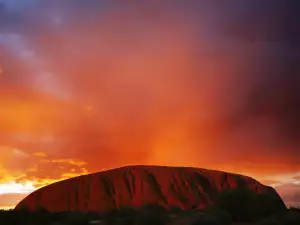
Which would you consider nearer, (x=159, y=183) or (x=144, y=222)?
(x=144, y=222)

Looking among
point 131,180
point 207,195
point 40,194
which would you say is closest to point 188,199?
point 207,195

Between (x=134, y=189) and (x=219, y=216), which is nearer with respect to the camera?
(x=219, y=216)

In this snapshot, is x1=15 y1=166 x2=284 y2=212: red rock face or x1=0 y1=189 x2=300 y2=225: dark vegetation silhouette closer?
x1=0 y1=189 x2=300 y2=225: dark vegetation silhouette

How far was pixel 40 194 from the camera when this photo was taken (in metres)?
65.8

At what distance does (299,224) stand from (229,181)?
140 feet

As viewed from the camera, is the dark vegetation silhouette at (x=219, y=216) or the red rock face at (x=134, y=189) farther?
the red rock face at (x=134, y=189)

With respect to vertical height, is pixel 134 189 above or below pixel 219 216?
above

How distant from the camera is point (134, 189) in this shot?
62.2 metres

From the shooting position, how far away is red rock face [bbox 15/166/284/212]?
6072 cm

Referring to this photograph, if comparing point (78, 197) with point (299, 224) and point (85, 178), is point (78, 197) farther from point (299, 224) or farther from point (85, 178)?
point (299, 224)

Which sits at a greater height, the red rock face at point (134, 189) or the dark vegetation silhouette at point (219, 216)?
the red rock face at point (134, 189)

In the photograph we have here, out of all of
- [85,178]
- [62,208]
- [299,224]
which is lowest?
[299,224]

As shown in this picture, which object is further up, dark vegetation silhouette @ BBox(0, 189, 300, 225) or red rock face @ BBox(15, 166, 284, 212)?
red rock face @ BBox(15, 166, 284, 212)

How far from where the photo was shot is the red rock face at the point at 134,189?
6072cm
